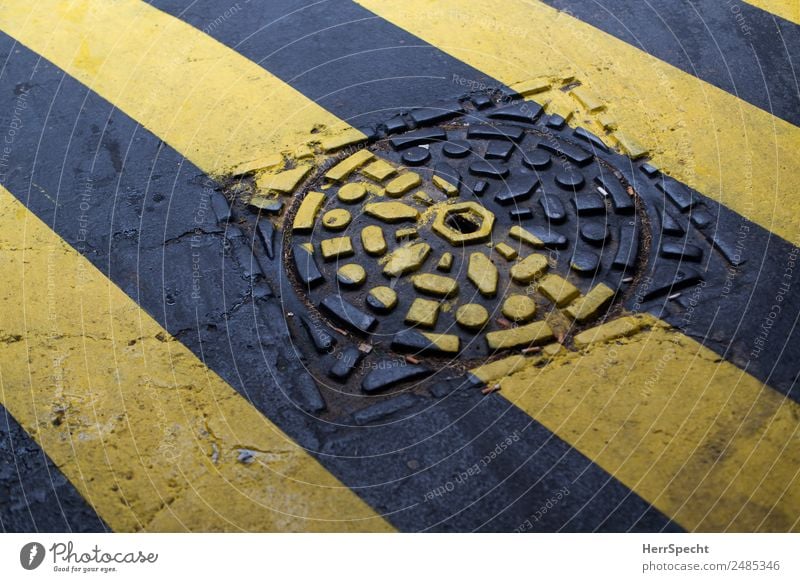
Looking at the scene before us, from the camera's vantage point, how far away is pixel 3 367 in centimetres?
395

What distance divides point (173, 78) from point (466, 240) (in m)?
2.45

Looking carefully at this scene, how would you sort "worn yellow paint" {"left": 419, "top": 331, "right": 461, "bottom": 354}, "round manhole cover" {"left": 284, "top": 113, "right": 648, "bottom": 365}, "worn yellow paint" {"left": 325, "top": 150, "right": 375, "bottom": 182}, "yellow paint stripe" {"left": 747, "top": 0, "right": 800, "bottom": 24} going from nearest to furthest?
"worn yellow paint" {"left": 419, "top": 331, "right": 461, "bottom": 354} < "round manhole cover" {"left": 284, "top": 113, "right": 648, "bottom": 365} < "worn yellow paint" {"left": 325, "top": 150, "right": 375, "bottom": 182} < "yellow paint stripe" {"left": 747, "top": 0, "right": 800, "bottom": 24}

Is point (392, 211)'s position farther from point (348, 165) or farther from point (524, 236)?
point (524, 236)

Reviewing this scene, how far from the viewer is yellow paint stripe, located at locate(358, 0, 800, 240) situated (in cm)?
473

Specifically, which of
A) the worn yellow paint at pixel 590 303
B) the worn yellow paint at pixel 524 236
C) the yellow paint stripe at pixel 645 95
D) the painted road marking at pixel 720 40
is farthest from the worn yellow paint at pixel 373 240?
the painted road marking at pixel 720 40

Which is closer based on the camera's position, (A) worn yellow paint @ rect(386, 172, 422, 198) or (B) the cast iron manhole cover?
(B) the cast iron manhole cover

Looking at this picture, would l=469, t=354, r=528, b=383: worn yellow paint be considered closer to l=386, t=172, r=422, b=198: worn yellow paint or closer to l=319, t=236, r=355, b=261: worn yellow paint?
l=319, t=236, r=355, b=261: worn yellow paint

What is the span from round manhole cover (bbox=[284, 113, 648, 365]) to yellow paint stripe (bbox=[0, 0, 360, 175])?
0.59m

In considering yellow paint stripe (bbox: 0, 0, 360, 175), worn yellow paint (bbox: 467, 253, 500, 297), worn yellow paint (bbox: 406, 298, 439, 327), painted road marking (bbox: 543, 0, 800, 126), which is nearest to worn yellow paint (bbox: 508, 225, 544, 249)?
worn yellow paint (bbox: 467, 253, 500, 297)

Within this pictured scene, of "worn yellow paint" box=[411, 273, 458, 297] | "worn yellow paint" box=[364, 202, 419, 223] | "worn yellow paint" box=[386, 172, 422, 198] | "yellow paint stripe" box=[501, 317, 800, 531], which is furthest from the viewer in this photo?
"worn yellow paint" box=[386, 172, 422, 198]

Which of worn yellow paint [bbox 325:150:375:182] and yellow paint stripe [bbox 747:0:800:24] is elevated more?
yellow paint stripe [bbox 747:0:800:24]

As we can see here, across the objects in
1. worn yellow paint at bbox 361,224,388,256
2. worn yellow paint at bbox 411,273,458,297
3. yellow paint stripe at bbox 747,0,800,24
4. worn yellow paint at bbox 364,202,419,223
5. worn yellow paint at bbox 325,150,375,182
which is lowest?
worn yellow paint at bbox 411,273,458,297

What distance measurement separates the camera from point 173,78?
5.62 metres

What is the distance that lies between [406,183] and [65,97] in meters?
2.38
